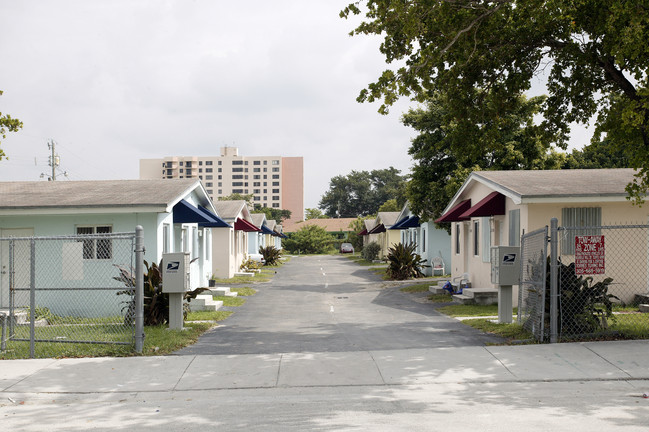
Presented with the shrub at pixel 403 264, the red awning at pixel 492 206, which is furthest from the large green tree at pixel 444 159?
the red awning at pixel 492 206

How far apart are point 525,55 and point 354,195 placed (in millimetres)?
108121

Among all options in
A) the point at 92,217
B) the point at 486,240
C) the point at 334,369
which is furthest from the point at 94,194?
the point at 486,240

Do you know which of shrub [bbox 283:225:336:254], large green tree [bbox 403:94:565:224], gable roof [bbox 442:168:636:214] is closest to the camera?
gable roof [bbox 442:168:636:214]

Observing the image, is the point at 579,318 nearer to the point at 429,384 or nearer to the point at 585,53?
the point at 429,384

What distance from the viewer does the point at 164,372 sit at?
8.85 metres

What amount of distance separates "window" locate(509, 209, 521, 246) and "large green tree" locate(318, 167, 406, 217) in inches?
3960

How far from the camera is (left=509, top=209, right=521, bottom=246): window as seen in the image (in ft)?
54.9

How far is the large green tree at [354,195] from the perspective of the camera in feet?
390

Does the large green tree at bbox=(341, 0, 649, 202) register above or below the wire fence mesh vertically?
above

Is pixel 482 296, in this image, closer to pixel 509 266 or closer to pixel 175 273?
pixel 509 266

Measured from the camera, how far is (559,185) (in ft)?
55.3

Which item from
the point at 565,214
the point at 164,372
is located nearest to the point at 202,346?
the point at 164,372

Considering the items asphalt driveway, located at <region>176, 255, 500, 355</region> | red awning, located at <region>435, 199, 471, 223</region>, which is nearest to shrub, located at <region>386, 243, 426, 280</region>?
asphalt driveway, located at <region>176, 255, 500, 355</region>

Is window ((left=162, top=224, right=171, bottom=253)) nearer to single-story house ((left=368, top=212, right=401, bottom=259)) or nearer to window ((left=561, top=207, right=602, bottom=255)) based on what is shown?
window ((left=561, top=207, right=602, bottom=255))
